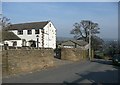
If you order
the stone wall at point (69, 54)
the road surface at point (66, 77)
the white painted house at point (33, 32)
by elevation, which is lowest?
the road surface at point (66, 77)

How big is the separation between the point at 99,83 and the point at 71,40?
72.0 m

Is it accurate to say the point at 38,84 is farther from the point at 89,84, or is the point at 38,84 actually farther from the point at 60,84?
the point at 89,84

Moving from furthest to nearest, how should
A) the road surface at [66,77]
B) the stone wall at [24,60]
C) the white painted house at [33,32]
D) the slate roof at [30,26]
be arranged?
1. the slate roof at [30,26]
2. the white painted house at [33,32]
3. the stone wall at [24,60]
4. the road surface at [66,77]

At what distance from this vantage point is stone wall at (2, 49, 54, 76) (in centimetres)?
1903

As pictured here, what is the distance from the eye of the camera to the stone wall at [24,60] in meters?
19.0

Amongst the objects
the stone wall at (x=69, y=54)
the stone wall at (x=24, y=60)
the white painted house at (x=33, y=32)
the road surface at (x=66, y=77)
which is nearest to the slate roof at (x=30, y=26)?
the white painted house at (x=33, y=32)

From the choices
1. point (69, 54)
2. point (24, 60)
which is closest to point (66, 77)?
point (24, 60)

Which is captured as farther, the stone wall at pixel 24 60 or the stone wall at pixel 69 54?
the stone wall at pixel 69 54

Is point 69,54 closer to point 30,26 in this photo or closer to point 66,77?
point 30,26

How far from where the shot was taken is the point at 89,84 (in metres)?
15.0

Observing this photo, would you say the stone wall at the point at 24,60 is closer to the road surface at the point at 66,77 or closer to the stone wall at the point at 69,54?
the road surface at the point at 66,77

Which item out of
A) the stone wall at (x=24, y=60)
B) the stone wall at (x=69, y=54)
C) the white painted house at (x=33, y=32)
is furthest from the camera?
the white painted house at (x=33, y=32)

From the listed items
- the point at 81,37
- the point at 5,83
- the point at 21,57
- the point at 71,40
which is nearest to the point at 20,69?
the point at 21,57

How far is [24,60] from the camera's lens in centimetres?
2162
